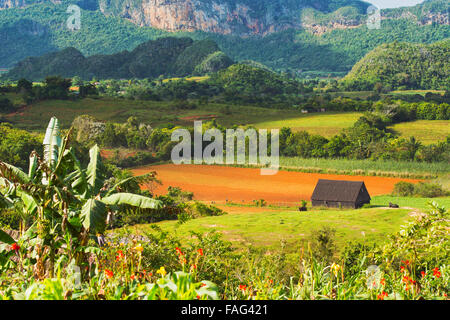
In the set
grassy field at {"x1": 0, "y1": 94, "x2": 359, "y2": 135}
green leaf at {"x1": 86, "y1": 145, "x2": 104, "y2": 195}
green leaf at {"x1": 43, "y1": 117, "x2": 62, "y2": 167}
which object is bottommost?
grassy field at {"x1": 0, "y1": 94, "x2": 359, "y2": 135}

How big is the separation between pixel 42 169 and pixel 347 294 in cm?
355

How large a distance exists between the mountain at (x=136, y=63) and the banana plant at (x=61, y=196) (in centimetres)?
11383

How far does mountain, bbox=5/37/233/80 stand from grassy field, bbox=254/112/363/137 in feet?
202

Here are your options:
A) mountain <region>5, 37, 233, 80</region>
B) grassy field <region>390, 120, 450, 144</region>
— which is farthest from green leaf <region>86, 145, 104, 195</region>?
mountain <region>5, 37, 233, 80</region>

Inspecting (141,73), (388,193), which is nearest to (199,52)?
(141,73)

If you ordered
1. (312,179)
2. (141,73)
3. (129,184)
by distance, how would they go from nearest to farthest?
(129,184)
(312,179)
(141,73)

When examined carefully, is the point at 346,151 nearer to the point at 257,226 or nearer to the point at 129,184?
the point at 257,226

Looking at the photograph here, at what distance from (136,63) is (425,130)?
94.2 m

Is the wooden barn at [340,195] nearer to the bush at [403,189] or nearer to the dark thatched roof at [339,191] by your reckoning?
the dark thatched roof at [339,191]

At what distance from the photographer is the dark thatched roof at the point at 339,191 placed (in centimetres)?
2753

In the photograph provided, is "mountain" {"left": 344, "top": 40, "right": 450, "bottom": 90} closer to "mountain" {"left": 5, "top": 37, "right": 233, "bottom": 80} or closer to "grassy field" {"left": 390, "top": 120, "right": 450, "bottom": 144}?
"mountain" {"left": 5, "top": 37, "right": 233, "bottom": 80}

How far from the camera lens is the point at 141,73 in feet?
437

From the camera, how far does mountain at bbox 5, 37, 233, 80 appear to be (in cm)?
12269

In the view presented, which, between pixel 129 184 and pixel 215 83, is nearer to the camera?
pixel 129 184
